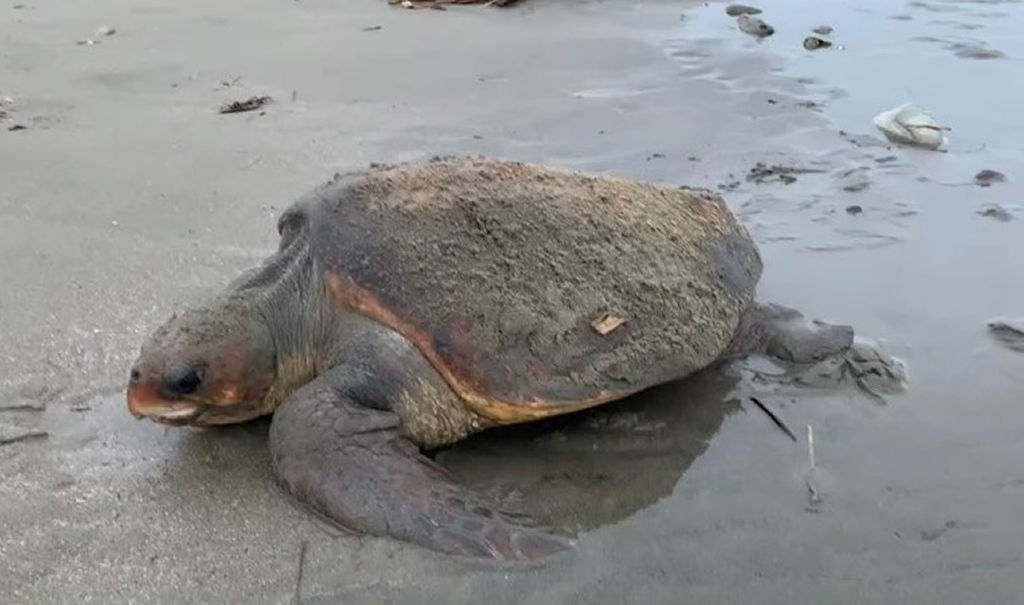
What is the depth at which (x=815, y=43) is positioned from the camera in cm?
607

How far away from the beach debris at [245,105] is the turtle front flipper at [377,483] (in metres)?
2.61

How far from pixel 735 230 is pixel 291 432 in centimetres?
147

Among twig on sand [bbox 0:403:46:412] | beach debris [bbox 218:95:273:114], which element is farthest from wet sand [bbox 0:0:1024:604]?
beach debris [bbox 218:95:273:114]

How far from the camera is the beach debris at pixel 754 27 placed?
249 inches

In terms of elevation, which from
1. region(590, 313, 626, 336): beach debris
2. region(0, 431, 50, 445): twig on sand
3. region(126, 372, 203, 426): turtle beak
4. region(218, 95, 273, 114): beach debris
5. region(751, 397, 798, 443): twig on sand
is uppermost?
region(590, 313, 626, 336): beach debris

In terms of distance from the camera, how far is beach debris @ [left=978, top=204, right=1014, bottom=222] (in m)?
3.70

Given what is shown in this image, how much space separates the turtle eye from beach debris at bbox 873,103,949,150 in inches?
131

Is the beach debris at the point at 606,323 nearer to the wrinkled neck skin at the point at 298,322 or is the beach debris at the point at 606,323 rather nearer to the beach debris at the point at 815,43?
the wrinkled neck skin at the point at 298,322

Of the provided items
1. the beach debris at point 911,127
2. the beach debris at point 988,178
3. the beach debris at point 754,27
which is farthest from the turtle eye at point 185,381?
the beach debris at point 754,27

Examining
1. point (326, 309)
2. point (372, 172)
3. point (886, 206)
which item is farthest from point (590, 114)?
point (326, 309)

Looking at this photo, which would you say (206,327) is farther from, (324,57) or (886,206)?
(324,57)

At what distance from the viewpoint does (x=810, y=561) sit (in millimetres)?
2021

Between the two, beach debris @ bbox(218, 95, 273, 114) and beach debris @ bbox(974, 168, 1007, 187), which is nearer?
beach debris @ bbox(974, 168, 1007, 187)

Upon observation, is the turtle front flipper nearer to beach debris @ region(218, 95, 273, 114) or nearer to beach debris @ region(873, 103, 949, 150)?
beach debris @ region(218, 95, 273, 114)
